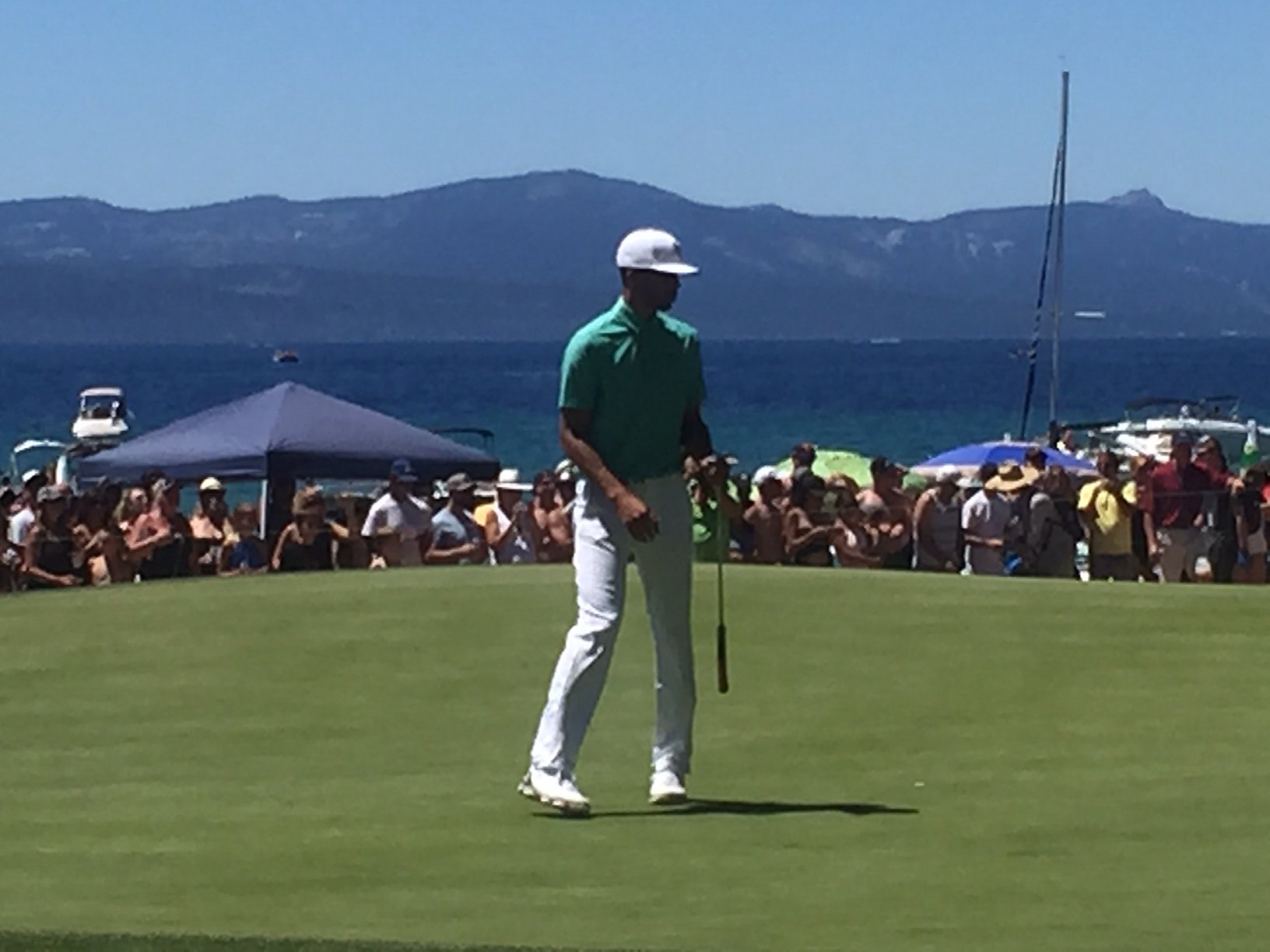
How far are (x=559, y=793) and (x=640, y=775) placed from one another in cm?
101

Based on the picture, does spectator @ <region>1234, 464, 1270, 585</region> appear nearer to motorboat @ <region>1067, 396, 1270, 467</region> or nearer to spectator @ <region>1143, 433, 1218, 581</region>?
spectator @ <region>1143, 433, 1218, 581</region>

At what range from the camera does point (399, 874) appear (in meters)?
7.99

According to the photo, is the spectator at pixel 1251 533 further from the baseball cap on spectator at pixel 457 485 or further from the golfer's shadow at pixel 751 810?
the golfer's shadow at pixel 751 810

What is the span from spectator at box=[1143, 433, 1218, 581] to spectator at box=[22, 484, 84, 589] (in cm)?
809

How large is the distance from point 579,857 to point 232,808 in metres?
1.50

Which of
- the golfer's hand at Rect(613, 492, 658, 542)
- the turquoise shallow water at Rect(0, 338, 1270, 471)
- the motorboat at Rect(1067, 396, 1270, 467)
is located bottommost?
the turquoise shallow water at Rect(0, 338, 1270, 471)

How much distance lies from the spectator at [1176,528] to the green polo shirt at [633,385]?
1251 cm

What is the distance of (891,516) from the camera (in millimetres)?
20750

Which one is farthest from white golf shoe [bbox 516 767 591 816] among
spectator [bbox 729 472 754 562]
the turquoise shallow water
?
the turquoise shallow water

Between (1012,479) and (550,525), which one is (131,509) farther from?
(1012,479)

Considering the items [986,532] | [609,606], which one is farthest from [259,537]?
[609,606]

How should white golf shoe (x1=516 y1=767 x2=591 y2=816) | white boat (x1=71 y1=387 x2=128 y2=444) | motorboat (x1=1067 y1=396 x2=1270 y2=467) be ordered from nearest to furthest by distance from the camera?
white golf shoe (x1=516 y1=767 x2=591 y2=816) < motorboat (x1=1067 y1=396 x2=1270 y2=467) < white boat (x1=71 y1=387 x2=128 y2=444)

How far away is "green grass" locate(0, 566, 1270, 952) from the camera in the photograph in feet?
24.3

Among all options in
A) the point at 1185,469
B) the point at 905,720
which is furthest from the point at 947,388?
the point at 905,720
